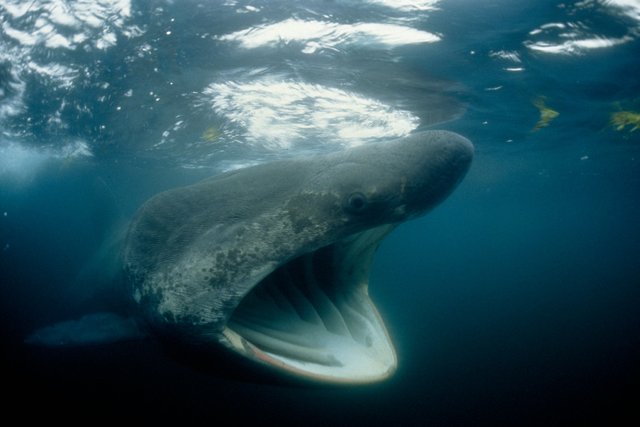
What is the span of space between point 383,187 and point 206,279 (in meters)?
1.50

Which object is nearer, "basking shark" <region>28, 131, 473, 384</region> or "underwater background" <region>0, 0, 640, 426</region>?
"basking shark" <region>28, 131, 473, 384</region>

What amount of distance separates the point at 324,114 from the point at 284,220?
10.9 m

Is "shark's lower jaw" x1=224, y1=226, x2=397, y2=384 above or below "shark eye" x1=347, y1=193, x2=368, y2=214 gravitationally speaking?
below

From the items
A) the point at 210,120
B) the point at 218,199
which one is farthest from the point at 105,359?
the point at 218,199

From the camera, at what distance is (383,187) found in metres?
2.74

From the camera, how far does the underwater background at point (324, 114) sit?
7270mm

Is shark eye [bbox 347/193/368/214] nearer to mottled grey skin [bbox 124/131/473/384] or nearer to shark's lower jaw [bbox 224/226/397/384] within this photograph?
mottled grey skin [bbox 124/131/473/384]

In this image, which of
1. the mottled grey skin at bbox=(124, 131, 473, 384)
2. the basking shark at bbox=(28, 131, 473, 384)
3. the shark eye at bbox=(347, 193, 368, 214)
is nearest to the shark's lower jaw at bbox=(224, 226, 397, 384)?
the basking shark at bbox=(28, 131, 473, 384)

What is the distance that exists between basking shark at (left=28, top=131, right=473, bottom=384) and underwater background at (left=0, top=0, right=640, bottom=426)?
701 millimetres

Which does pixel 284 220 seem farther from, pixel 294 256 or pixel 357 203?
pixel 357 203

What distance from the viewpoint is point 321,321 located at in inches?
133

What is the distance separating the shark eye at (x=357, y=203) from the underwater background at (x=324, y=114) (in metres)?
1.44

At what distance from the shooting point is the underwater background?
23.9 feet

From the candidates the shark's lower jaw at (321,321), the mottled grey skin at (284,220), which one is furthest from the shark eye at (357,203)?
the shark's lower jaw at (321,321)
